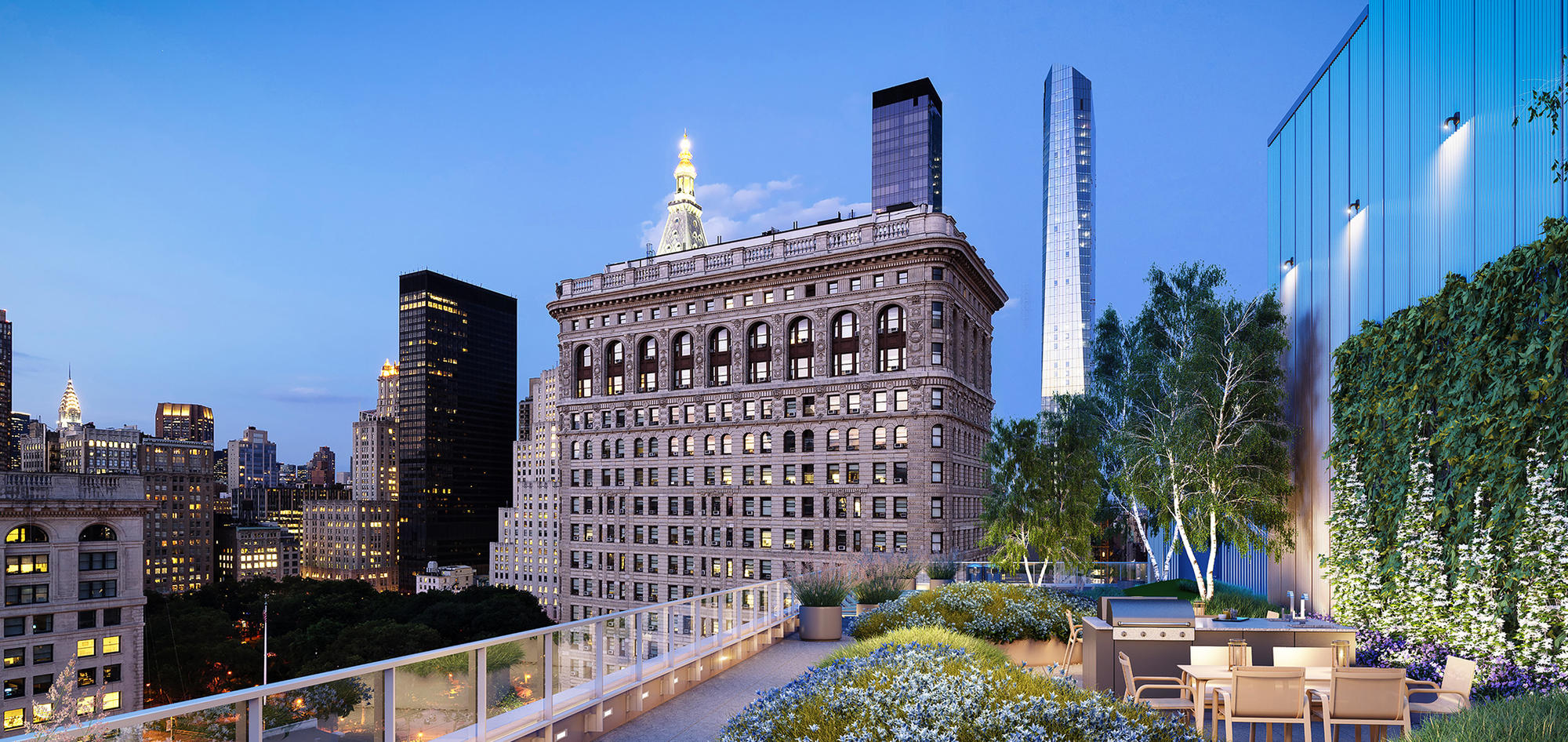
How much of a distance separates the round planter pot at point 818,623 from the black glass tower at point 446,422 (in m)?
Answer: 178

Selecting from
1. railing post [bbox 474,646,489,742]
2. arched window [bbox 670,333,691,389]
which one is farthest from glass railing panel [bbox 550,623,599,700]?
arched window [bbox 670,333,691,389]

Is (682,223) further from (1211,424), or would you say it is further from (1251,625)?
(1251,625)

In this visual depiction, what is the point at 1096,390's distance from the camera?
35.2 m

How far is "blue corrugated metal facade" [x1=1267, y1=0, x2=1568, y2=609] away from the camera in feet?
38.8

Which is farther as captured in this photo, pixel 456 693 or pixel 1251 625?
pixel 1251 625

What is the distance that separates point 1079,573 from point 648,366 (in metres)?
50.2

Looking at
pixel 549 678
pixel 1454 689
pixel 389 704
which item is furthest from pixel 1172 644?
pixel 389 704

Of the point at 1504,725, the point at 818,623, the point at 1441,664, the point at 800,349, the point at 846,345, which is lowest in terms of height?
the point at 818,623

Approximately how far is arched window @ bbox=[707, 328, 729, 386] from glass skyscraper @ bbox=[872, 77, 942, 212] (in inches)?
3192

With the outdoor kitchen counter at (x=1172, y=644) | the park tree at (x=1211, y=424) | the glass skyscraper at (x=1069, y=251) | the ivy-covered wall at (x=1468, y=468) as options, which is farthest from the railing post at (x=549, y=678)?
the glass skyscraper at (x=1069, y=251)

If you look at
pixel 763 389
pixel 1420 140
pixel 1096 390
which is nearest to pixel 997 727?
pixel 1420 140

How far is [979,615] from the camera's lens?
1325cm

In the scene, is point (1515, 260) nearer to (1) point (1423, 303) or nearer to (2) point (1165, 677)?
(1) point (1423, 303)

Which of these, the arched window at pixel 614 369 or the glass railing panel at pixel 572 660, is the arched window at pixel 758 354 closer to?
the arched window at pixel 614 369
